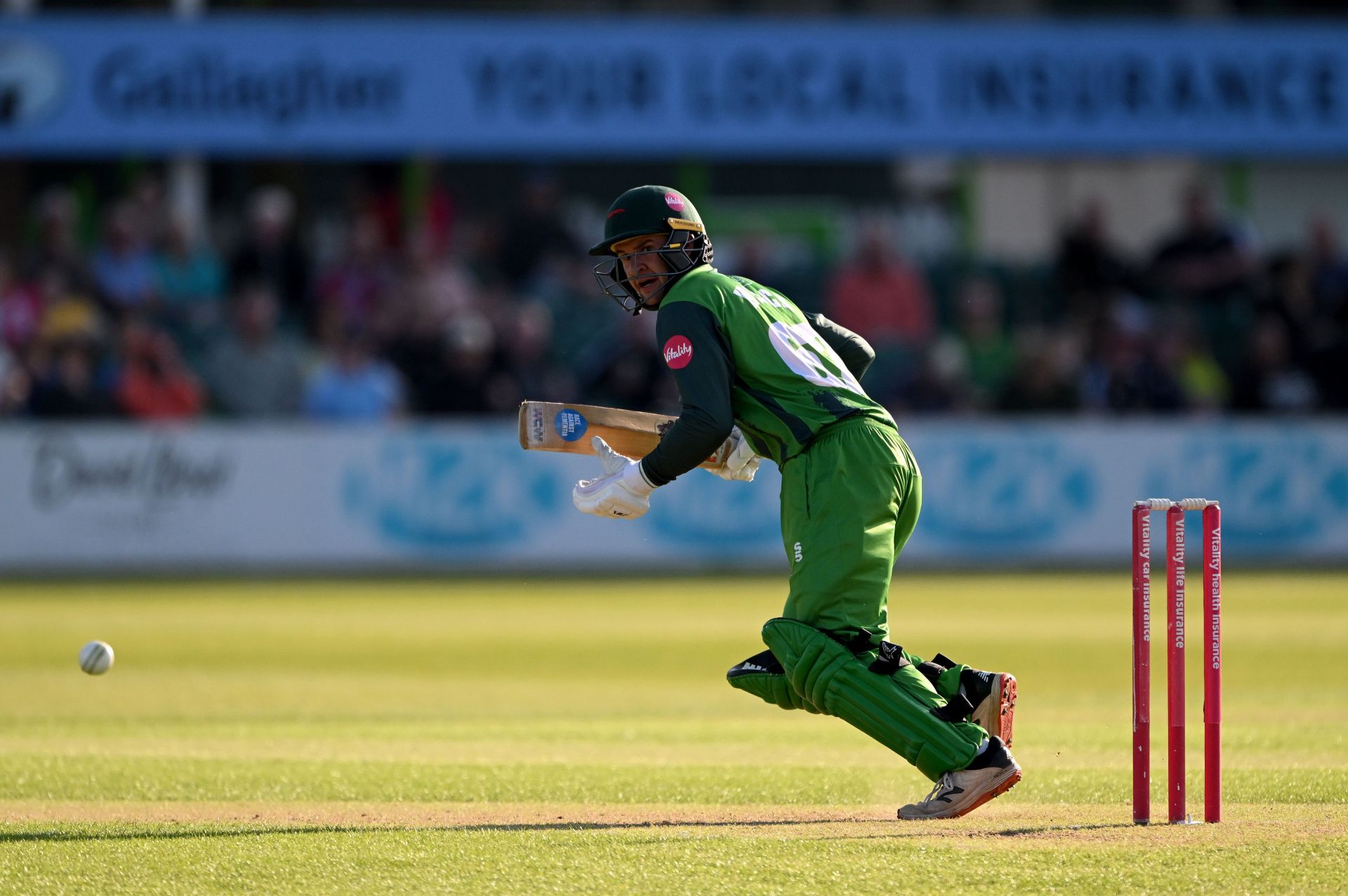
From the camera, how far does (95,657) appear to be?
8.15 metres

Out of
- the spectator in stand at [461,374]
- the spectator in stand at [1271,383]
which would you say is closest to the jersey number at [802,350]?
the spectator in stand at [461,374]

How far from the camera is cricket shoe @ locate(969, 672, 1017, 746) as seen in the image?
17.9 ft

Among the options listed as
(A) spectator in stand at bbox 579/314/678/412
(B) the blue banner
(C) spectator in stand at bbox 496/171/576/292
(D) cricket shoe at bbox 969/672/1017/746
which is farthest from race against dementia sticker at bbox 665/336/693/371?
(B) the blue banner

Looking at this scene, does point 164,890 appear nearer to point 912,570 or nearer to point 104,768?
point 104,768

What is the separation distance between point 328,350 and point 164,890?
42.7 ft

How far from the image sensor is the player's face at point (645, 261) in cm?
580

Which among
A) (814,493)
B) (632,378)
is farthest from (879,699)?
(632,378)

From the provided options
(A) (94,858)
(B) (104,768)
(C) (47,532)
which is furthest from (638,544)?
(A) (94,858)

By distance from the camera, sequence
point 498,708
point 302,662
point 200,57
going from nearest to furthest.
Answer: point 498,708, point 302,662, point 200,57

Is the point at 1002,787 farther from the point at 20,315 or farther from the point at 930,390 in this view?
the point at 20,315

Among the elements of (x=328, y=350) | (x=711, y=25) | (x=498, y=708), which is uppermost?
(x=711, y=25)

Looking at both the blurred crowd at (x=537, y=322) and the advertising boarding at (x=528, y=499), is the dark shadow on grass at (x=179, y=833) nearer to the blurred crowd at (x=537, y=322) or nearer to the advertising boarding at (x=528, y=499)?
the advertising boarding at (x=528, y=499)

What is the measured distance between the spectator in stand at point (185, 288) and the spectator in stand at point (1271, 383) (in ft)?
34.7

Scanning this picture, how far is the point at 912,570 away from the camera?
16.9 metres
